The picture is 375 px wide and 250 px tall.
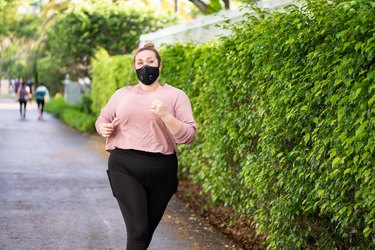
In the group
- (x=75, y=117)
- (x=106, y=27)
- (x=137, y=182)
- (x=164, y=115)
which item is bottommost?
(x=75, y=117)

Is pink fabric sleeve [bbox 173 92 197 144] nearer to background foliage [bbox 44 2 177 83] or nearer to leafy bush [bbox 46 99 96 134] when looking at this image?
leafy bush [bbox 46 99 96 134]

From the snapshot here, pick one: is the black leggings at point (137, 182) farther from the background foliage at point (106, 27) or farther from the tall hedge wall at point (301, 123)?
the background foliage at point (106, 27)

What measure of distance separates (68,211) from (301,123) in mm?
5063

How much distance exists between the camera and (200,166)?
1175cm

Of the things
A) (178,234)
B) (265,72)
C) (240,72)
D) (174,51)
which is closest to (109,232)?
(178,234)

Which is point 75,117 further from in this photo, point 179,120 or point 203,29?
point 179,120

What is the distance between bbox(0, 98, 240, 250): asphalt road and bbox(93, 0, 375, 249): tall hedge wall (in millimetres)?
757

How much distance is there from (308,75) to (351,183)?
104cm

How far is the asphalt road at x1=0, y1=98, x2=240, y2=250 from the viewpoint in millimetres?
9398

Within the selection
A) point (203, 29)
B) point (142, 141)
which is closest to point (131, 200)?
point (142, 141)

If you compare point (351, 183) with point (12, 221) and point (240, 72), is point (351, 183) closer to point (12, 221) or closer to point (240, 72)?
point (240, 72)

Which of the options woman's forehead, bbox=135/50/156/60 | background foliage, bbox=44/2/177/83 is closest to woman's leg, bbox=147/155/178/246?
woman's forehead, bbox=135/50/156/60

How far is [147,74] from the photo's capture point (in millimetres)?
6422

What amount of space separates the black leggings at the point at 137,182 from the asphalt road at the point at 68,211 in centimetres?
264
